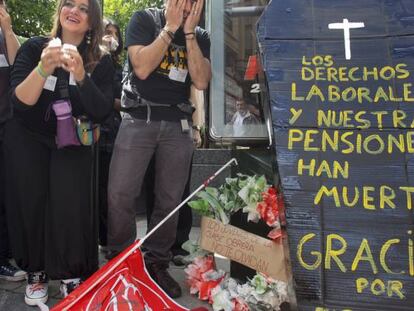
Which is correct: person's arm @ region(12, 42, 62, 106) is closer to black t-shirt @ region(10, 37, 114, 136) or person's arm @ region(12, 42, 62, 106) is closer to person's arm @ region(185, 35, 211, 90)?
black t-shirt @ region(10, 37, 114, 136)

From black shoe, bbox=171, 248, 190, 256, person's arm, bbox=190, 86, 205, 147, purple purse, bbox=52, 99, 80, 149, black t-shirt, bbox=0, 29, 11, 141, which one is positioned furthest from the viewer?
black shoe, bbox=171, 248, 190, 256

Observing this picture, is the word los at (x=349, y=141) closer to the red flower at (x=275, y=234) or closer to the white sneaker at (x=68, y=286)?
the red flower at (x=275, y=234)

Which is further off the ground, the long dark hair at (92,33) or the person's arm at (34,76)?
the long dark hair at (92,33)

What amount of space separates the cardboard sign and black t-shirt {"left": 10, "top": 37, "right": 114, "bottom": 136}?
84 cm

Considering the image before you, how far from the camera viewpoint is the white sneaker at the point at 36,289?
103 inches

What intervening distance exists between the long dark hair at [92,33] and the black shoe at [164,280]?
1192 millimetres

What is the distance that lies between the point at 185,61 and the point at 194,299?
4.55 feet

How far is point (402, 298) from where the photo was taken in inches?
68.4

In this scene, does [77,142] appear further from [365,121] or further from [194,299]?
[365,121]

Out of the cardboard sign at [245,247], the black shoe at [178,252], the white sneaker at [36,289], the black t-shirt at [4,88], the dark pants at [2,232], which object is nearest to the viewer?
the cardboard sign at [245,247]

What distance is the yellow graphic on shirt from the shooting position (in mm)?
2826

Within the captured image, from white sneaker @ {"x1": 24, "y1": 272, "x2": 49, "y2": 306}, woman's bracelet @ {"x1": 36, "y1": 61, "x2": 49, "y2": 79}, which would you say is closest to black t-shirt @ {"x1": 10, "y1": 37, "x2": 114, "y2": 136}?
woman's bracelet @ {"x1": 36, "y1": 61, "x2": 49, "y2": 79}

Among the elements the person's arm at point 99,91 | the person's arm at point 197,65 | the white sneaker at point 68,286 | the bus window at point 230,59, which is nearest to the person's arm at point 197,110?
the bus window at point 230,59

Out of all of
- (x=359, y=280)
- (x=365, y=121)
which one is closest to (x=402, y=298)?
(x=359, y=280)
